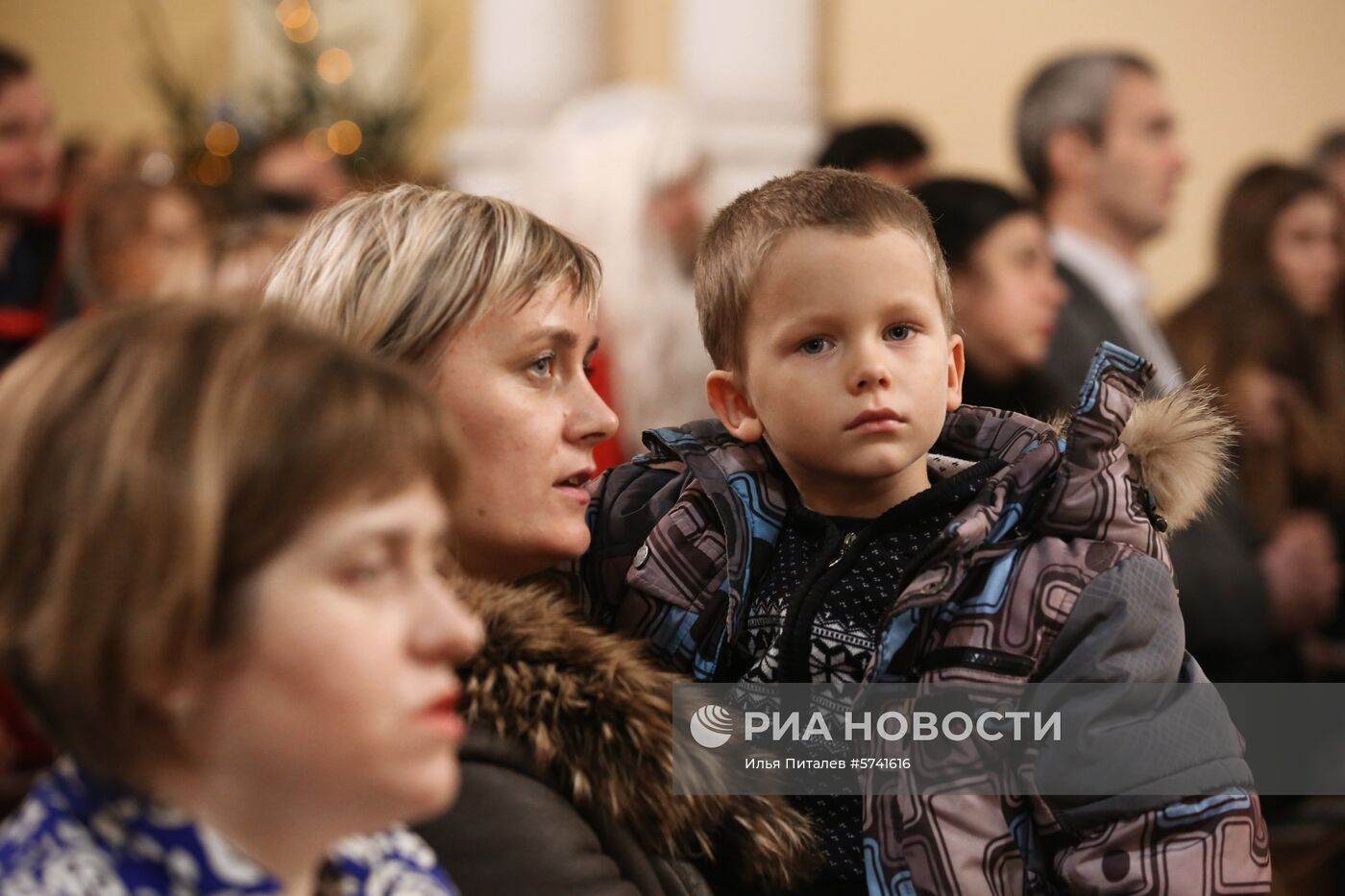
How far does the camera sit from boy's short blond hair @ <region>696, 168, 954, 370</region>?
5.13 feet

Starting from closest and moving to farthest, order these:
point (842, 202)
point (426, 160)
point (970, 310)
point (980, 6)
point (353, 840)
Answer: point (353, 840), point (842, 202), point (970, 310), point (980, 6), point (426, 160)

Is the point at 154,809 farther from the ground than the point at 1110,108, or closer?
closer

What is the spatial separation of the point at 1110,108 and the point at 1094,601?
2922mm

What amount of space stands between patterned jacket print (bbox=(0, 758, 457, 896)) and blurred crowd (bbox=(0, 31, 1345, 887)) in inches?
93.5

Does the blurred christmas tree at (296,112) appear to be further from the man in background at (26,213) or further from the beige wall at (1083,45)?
the man in background at (26,213)

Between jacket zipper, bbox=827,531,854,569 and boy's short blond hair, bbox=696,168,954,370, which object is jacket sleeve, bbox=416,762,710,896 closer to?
jacket zipper, bbox=827,531,854,569

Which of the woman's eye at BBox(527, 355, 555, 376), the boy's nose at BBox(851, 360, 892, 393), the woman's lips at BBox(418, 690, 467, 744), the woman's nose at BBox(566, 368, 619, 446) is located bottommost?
the woman's lips at BBox(418, 690, 467, 744)

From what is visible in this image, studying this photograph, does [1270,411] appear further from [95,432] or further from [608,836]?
[95,432]

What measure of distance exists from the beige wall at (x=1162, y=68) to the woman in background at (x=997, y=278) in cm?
370

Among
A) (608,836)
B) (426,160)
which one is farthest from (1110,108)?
(426,160)

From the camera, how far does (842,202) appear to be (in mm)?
1563

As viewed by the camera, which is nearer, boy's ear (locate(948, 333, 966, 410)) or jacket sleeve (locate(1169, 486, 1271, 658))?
boy's ear (locate(948, 333, 966, 410))

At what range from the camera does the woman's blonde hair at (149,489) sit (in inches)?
37.8

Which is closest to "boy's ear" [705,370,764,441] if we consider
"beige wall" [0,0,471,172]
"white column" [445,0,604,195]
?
"white column" [445,0,604,195]
